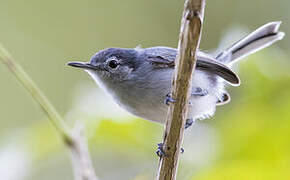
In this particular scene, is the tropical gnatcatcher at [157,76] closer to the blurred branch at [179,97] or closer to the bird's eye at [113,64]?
the bird's eye at [113,64]

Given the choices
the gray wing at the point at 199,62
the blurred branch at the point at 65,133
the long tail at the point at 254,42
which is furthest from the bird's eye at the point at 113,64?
the blurred branch at the point at 65,133

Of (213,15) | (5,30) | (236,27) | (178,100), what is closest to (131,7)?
(213,15)

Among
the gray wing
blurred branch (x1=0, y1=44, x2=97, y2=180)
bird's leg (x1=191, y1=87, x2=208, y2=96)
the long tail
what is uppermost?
the long tail

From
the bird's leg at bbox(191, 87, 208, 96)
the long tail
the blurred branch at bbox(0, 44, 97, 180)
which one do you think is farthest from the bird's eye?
the blurred branch at bbox(0, 44, 97, 180)

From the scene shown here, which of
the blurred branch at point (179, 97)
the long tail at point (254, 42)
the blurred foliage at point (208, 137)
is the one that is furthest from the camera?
the long tail at point (254, 42)

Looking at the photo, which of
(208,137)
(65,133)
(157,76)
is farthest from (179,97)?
(157,76)

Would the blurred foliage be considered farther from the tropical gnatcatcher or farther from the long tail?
the long tail

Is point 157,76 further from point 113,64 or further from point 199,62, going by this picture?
point 113,64
